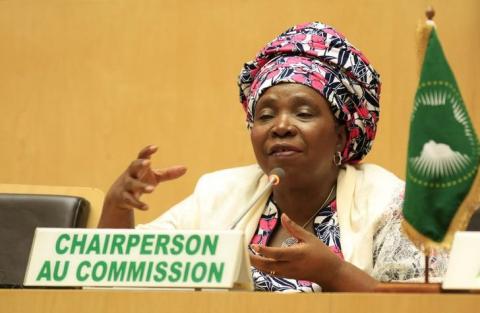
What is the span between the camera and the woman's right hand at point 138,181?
7.95 feet

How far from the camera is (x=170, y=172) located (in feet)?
8.00

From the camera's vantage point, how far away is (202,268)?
5.86ft

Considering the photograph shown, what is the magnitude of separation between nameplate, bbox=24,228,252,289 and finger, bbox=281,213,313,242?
0.27 meters

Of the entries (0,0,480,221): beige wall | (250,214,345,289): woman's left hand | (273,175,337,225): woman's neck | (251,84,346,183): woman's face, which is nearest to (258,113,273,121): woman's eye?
(251,84,346,183): woman's face

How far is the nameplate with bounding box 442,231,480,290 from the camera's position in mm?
1748

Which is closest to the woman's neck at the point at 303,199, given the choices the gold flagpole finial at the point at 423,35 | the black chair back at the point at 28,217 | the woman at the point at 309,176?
the woman at the point at 309,176

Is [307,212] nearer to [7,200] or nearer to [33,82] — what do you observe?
[7,200]

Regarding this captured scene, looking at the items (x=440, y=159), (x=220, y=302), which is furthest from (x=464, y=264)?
(x=220, y=302)

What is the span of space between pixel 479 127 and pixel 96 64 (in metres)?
1.21

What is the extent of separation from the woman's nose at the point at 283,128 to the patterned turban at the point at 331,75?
0.10 meters

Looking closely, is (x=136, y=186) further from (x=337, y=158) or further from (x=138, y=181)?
(x=337, y=158)

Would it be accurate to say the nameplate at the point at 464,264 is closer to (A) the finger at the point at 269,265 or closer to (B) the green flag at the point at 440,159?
(B) the green flag at the point at 440,159

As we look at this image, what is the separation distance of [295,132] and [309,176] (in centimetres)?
11

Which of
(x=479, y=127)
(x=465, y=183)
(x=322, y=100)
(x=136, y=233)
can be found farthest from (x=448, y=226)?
(x=479, y=127)
